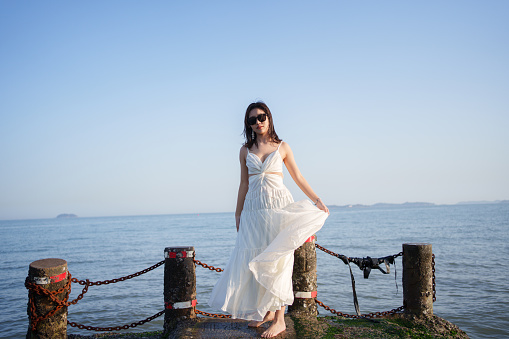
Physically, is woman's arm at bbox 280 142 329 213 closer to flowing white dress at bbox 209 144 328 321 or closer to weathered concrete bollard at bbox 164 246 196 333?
flowing white dress at bbox 209 144 328 321

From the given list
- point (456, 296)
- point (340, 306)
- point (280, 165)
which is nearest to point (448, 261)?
point (456, 296)

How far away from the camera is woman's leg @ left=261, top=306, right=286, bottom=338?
4.39 metres

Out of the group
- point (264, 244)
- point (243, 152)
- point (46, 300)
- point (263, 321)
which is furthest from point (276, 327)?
point (46, 300)

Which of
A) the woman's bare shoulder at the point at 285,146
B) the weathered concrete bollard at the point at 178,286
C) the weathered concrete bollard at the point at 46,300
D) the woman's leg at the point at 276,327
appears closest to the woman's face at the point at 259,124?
the woman's bare shoulder at the point at 285,146

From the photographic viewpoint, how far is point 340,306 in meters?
10.2

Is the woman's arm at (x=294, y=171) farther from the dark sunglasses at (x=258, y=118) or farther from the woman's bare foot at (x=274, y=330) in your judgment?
the woman's bare foot at (x=274, y=330)

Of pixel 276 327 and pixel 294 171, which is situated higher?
pixel 294 171

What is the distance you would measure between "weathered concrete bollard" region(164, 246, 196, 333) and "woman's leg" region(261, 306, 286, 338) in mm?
1282

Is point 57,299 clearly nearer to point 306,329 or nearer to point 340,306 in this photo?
point 306,329

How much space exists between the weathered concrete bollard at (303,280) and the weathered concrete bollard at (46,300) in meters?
3.10

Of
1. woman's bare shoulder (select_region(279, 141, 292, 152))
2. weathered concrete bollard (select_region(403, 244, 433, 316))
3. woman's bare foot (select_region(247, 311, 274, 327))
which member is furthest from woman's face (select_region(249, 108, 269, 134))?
weathered concrete bollard (select_region(403, 244, 433, 316))

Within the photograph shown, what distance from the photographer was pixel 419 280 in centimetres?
525

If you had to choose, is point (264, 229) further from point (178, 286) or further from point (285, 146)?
point (178, 286)

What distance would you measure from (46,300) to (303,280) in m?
3.38
